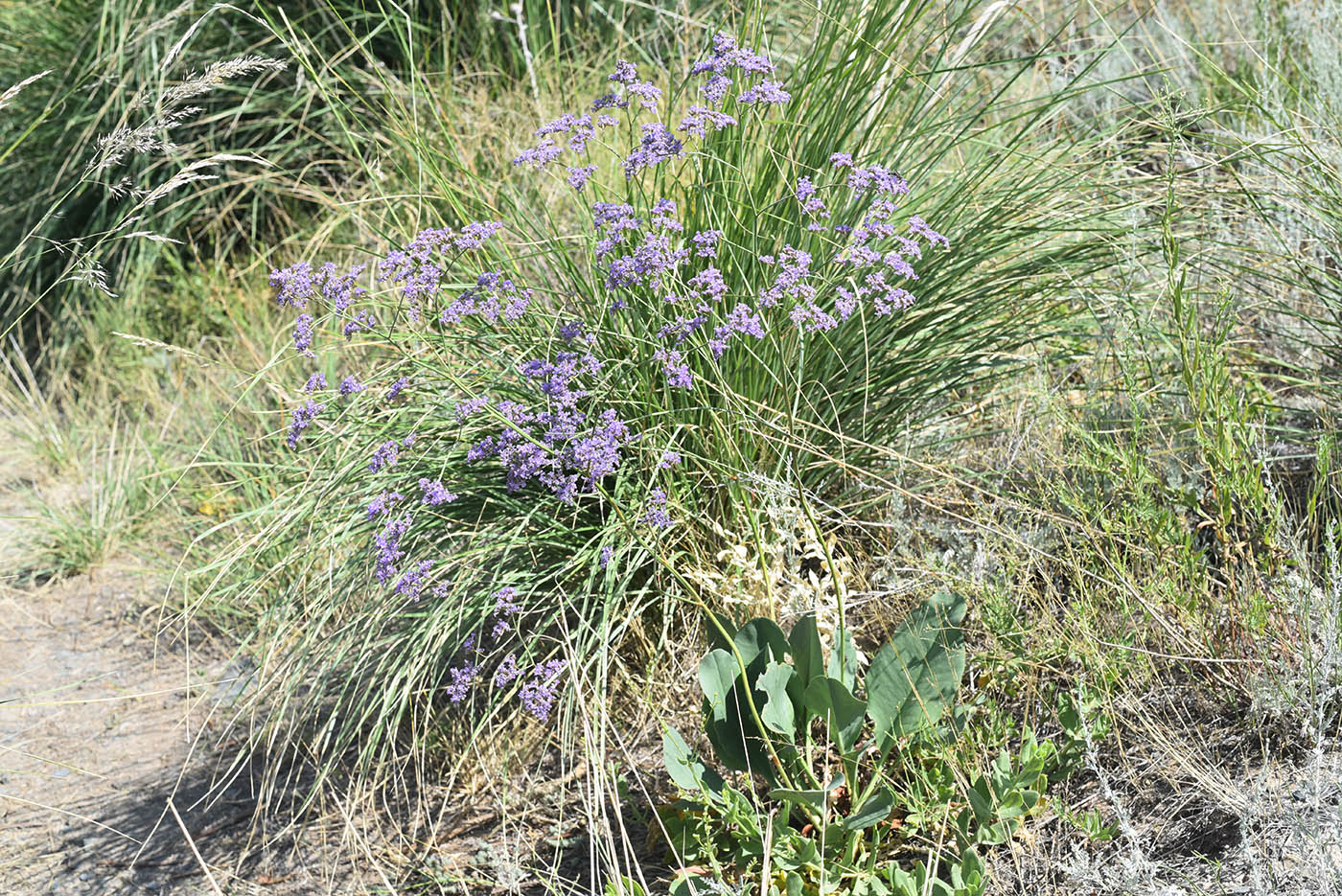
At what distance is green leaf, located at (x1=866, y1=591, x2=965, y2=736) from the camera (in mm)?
2107

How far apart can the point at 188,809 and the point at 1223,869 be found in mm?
2271

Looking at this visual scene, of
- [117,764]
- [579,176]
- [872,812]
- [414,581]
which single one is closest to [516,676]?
[414,581]

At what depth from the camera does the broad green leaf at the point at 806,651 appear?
6.72 feet

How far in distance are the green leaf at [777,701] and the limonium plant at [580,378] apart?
34cm

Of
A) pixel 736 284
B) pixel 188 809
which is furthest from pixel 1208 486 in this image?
pixel 188 809

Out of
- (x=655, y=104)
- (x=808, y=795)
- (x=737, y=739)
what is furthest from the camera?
(x=655, y=104)

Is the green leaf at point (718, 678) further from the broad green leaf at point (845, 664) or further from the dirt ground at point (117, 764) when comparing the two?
the dirt ground at point (117, 764)

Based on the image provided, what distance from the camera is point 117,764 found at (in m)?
3.00

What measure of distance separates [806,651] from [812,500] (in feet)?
2.08

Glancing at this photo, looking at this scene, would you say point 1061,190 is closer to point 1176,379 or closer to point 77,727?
point 1176,379

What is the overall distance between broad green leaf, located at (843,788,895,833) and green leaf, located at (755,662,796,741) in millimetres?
176

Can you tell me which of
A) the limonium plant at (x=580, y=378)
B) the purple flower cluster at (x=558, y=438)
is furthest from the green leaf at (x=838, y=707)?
the purple flower cluster at (x=558, y=438)

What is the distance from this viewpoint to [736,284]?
8.49ft

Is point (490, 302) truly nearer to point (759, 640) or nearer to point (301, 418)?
point (301, 418)
